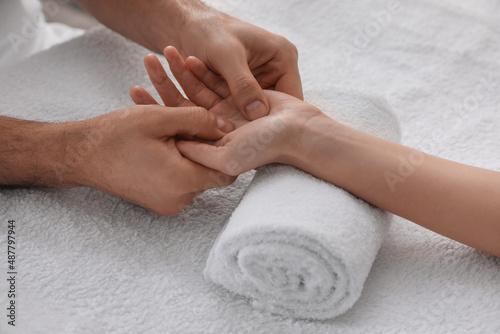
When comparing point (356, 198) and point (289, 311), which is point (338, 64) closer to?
point (356, 198)

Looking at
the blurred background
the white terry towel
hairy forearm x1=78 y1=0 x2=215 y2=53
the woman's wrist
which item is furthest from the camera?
the blurred background

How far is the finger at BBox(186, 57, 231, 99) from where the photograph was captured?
3.25 ft

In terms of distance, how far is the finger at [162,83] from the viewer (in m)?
0.93

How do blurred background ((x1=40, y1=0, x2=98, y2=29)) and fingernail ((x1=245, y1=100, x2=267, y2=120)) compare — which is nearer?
fingernail ((x1=245, y1=100, x2=267, y2=120))

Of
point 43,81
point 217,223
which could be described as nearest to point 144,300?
point 217,223

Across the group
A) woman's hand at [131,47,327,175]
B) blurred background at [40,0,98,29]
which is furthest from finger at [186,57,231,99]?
blurred background at [40,0,98,29]

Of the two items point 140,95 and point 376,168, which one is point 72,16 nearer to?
point 140,95

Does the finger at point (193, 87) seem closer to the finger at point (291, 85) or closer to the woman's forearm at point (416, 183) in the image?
the finger at point (291, 85)

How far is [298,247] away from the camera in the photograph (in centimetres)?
68

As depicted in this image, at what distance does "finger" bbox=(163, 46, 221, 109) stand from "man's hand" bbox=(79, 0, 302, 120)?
0.16 feet

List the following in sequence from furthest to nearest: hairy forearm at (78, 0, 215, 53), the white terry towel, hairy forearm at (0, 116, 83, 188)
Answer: hairy forearm at (78, 0, 215, 53) → hairy forearm at (0, 116, 83, 188) → the white terry towel

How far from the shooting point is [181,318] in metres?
0.74

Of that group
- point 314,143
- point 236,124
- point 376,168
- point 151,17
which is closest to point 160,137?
point 236,124

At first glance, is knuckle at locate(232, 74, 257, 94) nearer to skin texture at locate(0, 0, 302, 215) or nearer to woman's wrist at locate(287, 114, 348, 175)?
skin texture at locate(0, 0, 302, 215)
